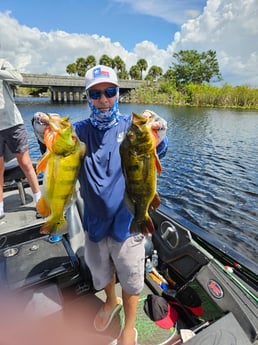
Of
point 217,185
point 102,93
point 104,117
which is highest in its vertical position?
point 102,93

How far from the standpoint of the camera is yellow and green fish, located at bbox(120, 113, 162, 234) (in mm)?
1584

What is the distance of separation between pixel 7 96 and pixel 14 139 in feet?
2.02

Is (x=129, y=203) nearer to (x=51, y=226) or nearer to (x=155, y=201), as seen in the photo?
(x=155, y=201)

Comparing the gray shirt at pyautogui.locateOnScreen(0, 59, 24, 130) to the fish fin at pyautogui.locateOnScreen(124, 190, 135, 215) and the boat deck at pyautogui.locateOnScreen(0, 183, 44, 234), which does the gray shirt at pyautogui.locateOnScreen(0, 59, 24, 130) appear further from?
the fish fin at pyautogui.locateOnScreen(124, 190, 135, 215)

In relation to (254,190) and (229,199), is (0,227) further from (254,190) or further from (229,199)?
(254,190)

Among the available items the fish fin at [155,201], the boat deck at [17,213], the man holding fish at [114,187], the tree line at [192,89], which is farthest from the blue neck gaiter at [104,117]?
the tree line at [192,89]

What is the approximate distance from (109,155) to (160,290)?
6.71ft

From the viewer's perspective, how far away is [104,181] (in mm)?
1947

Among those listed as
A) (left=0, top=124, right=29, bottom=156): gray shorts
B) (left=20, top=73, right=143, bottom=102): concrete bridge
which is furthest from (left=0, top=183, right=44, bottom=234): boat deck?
(left=20, top=73, right=143, bottom=102): concrete bridge

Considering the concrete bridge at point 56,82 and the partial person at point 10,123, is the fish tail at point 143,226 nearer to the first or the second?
the partial person at point 10,123

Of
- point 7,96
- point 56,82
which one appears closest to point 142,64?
point 56,82

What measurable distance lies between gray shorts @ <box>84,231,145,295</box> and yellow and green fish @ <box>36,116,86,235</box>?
56 centimetres

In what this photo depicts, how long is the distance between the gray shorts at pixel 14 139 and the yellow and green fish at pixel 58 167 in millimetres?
2065

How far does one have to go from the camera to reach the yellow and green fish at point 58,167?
157cm
